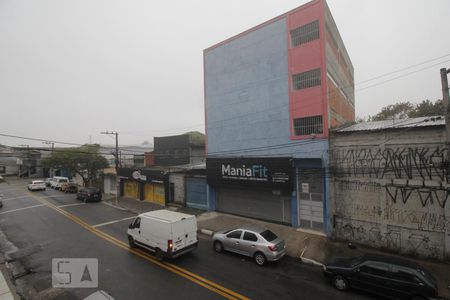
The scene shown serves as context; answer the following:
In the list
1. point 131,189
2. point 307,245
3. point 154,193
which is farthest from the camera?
point 131,189

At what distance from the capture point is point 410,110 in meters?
31.3

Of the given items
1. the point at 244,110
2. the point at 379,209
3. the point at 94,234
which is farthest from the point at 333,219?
the point at 94,234

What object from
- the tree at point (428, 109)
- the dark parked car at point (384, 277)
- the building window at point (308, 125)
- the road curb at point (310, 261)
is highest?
the tree at point (428, 109)

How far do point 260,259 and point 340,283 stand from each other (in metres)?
3.45

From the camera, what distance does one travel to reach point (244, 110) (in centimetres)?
1828

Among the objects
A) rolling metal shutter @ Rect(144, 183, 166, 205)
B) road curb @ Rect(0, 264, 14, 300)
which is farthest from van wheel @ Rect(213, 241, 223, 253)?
rolling metal shutter @ Rect(144, 183, 166, 205)

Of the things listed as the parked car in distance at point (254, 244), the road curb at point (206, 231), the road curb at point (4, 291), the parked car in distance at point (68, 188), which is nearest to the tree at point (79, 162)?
the parked car in distance at point (68, 188)

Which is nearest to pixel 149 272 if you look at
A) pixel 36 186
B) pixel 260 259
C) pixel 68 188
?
pixel 260 259

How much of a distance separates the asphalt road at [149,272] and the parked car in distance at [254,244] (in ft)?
1.38

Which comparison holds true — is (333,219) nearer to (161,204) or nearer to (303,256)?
(303,256)

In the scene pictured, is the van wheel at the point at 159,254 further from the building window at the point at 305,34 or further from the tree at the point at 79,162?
the tree at the point at 79,162

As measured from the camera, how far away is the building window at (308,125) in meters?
14.7

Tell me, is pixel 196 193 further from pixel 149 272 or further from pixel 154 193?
pixel 149 272

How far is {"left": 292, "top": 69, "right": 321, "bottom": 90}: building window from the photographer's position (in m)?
14.9
